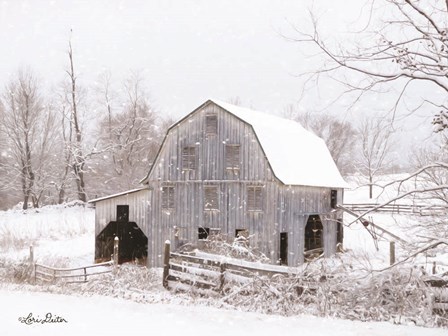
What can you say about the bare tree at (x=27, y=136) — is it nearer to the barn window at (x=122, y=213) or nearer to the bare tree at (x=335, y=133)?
the barn window at (x=122, y=213)

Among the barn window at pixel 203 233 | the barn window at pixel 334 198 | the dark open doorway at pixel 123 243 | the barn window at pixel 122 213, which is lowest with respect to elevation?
the dark open doorway at pixel 123 243

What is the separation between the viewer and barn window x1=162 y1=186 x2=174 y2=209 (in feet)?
85.1

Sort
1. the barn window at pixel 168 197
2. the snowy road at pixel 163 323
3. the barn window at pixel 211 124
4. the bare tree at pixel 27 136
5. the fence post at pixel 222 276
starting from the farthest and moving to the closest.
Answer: the bare tree at pixel 27 136
the barn window at pixel 168 197
the barn window at pixel 211 124
the fence post at pixel 222 276
the snowy road at pixel 163 323

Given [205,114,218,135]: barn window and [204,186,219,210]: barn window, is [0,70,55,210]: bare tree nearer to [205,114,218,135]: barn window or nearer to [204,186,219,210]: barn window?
[204,186,219,210]: barn window

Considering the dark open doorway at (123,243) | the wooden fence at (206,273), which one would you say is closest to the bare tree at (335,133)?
the dark open doorway at (123,243)

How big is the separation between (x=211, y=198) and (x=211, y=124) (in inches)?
142

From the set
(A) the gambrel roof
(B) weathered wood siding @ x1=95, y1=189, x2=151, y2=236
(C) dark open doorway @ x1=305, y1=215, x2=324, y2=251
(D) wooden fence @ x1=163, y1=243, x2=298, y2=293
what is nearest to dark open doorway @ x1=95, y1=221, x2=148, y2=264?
(B) weathered wood siding @ x1=95, y1=189, x2=151, y2=236

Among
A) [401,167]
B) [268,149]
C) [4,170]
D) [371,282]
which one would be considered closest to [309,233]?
[268,149]

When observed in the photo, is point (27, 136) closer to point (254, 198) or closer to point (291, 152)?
point (291, 152)

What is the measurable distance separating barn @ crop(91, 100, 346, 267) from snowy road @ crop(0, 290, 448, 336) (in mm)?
13104

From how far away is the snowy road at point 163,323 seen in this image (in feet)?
27.9

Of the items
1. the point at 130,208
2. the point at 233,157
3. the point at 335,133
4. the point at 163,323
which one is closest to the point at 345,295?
the point at 163,323

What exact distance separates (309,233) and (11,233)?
19567 mm

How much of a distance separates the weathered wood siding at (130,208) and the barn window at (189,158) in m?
2.61
